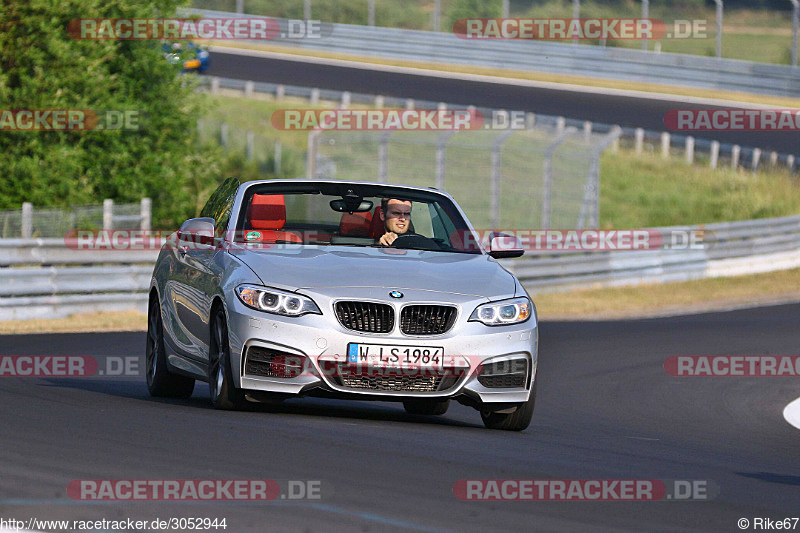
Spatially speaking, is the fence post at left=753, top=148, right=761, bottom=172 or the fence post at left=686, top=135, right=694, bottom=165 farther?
the fence post at left=686, top=135, right=694, bottom=165

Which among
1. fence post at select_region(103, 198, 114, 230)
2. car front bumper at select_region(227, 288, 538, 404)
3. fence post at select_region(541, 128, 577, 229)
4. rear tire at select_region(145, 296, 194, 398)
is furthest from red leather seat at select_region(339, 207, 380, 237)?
fence post at select_region(541, 128, 577, 229)

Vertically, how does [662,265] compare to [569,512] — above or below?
below

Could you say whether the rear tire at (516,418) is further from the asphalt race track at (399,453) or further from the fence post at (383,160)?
the fence post at (383,160)

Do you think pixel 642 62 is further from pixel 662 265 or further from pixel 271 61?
pixel 662 265

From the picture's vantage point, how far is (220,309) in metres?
9.16

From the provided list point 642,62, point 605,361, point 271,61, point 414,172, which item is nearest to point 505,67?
point 642,62

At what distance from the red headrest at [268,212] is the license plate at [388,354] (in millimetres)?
1620

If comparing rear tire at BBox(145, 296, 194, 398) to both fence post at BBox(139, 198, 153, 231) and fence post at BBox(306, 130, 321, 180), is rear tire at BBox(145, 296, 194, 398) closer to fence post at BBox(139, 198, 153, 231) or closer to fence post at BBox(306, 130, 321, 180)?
fence post at BBox(139, 198, 153, 231)

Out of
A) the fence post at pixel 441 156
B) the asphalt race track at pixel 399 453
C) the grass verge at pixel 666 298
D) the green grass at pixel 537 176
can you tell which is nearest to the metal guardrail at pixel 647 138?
the green grass at pixel 537 176

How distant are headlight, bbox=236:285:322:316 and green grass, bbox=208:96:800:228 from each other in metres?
17.7

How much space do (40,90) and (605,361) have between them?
12.7 m

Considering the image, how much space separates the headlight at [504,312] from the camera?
351 inches

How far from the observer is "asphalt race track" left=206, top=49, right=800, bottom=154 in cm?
4219

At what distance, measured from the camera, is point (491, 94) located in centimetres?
4444
